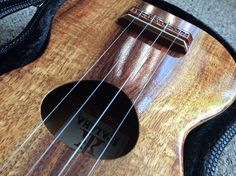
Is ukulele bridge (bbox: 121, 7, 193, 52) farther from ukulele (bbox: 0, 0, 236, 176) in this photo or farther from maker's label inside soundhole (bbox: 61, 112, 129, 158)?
maker's label inside soundhole (bbox: 61, 112, 129, 158)

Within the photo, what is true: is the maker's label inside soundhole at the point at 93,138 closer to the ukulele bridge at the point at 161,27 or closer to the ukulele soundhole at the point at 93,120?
the ukulele soundhole at the point at 93,120

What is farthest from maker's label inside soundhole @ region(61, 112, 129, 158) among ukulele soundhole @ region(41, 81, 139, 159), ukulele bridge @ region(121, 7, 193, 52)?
ukulele bridge @ region(121, 7, 193, 52)

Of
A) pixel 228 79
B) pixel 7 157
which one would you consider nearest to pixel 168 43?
pixel 228 79

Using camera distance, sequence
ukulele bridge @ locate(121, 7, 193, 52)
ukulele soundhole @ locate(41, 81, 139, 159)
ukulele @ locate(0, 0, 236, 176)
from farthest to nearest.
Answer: ukulele bridge @ locate(121, 7, 193, 52)
ukulele soundhole @ locate(41, 81, 139, 159)
ukulele @ locate(0, 0, 236, 176)

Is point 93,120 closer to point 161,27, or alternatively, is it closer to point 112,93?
point 112,93

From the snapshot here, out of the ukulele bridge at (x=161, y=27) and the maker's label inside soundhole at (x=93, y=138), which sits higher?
the ukulele bridge at (x=161, y=27)

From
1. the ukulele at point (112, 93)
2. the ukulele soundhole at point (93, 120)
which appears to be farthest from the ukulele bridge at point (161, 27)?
the ukulele soundhole at point (93, 120)

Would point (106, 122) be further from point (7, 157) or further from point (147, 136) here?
point (7, 157)
